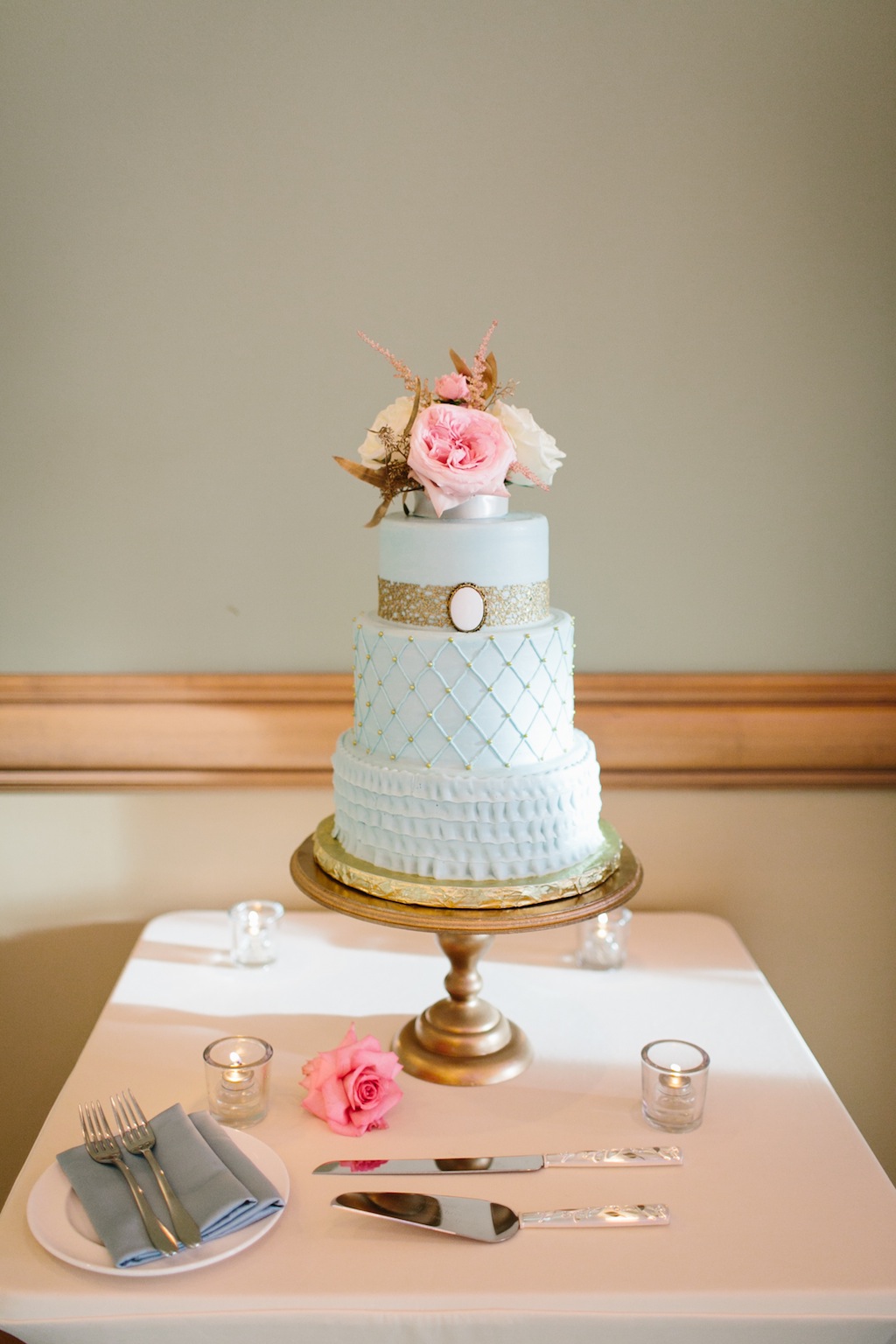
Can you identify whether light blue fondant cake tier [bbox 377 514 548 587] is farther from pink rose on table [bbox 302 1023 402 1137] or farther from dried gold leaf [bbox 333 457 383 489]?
pink rose on table [bbox 302 1023 402 1137]

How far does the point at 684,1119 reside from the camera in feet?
4.08

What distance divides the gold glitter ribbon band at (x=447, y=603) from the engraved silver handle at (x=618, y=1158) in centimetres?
59

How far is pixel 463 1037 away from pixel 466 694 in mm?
442

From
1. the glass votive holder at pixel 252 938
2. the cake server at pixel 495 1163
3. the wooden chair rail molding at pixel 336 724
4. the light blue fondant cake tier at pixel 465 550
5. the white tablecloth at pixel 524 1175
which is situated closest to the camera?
the white tablecloth at pixel 524 1175

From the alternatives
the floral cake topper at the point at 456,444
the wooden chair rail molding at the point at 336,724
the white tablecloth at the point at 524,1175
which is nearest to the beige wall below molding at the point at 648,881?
the wooden chair rail molding at the point at 336,724

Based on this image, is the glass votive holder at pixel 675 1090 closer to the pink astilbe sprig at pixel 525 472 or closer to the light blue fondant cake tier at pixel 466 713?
the light blue fondant cake tier at pixel 466 713

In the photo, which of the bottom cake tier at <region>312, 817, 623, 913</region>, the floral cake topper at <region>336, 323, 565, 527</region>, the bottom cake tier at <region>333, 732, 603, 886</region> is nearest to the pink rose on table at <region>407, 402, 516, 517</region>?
the floral cake topper at <region>336, 323, 565, 527</region>

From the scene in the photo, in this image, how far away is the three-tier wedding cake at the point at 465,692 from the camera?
4.15 feet

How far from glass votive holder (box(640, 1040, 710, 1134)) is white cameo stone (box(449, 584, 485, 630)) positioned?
0.53 m

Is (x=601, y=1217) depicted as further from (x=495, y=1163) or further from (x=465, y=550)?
(x=465, y=550)

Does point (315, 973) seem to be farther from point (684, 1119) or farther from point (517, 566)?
point (517, 566)

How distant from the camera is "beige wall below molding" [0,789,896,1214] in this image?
1873 millimetres

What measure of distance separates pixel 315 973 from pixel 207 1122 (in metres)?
0.43

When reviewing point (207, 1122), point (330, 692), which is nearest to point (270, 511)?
point (330, 692)
